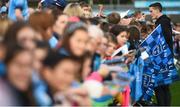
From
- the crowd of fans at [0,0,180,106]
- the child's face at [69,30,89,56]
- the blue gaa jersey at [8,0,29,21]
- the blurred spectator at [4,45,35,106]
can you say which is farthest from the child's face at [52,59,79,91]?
the blue gaa jersey at [8,0,29,21]

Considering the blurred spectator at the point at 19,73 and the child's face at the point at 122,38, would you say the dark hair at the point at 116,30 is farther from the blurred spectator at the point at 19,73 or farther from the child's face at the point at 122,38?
the blurred spectator at the point at 19,73

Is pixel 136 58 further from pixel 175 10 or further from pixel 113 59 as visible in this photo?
pixel 175 10

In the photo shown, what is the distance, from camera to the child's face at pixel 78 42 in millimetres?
4949

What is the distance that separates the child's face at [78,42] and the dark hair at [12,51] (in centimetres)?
93

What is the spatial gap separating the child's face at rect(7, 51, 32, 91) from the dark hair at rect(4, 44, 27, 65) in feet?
0.09

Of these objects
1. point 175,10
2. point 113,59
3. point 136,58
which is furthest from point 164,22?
point 175,10

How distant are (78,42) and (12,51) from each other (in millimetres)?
1152

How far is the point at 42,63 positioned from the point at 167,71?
6.54 m

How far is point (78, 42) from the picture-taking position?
5.04 meters

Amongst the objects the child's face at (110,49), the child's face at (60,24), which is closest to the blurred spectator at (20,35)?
the child's face at (60,24)

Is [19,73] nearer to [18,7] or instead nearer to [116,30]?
[116,30]

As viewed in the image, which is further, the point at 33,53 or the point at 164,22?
the point at 164,22

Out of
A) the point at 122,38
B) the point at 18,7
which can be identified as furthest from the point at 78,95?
the point at 18,7

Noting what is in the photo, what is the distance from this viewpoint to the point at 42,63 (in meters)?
4.23
